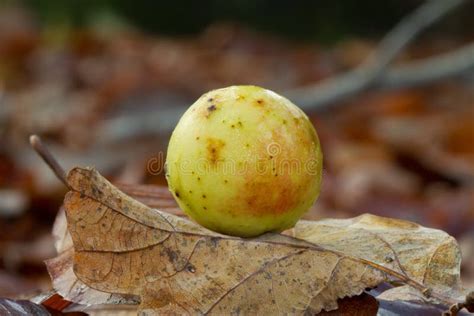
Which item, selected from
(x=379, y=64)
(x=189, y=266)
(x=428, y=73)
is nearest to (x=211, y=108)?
(x=189, y=266)

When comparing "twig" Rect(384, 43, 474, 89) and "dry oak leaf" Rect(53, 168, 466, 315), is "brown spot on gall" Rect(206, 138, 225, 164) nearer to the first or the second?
"dry oak leaf" Rect(53, 168, 466, 315)

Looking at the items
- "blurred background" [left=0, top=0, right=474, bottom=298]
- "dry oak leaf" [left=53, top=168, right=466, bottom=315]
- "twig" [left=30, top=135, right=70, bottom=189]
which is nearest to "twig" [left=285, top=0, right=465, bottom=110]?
"blurred background" [left=0, top=0, right=474, bottom=298]

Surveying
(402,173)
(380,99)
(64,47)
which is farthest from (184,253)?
(64,47)

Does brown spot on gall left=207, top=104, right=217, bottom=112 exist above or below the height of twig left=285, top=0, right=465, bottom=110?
below

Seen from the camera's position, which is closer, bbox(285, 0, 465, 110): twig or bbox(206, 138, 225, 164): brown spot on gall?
bbox(206, 138, 225, 164): brown spot on gall

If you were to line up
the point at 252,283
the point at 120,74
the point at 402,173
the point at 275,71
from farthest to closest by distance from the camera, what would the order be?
1. the point at 275,71
2. the point at 120,74
3. the point at 402,173
4. the point at 252,283

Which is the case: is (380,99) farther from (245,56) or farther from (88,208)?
(88,208)


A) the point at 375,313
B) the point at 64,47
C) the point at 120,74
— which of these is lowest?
the point at 375,313
